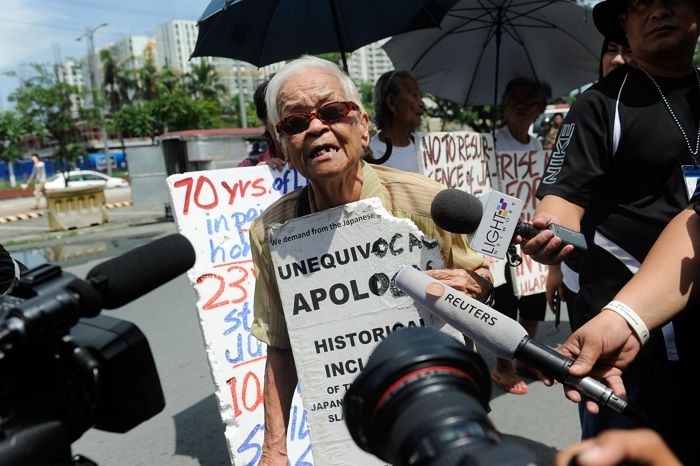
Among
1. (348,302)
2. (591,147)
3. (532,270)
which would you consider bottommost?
(532,270)

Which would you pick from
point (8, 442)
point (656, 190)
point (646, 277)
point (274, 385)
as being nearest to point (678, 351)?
point (646, 277)

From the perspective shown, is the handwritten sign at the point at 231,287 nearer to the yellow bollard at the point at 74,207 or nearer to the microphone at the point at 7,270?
the microphone at the point at 7,270

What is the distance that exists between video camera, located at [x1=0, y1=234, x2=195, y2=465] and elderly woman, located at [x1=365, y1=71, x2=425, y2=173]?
2974 millimetres

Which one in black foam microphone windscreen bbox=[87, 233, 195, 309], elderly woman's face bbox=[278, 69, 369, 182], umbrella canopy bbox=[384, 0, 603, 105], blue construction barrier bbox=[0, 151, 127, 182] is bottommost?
blue construction barrier bbox=[0, 151, 127, 182]

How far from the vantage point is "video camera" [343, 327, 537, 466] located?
76cm

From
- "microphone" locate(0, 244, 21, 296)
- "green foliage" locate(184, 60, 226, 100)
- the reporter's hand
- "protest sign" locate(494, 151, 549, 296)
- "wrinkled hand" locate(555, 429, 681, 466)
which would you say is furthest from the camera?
"green foliage" locate(184, 60, 226, 100)

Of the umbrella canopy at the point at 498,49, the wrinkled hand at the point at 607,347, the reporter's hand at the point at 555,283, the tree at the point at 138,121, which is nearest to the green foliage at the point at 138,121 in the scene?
the tree at the point at 138,121

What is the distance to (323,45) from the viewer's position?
387 cm

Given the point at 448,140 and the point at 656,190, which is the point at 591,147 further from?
the point at 448,140

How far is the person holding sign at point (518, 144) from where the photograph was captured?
13.4 feet

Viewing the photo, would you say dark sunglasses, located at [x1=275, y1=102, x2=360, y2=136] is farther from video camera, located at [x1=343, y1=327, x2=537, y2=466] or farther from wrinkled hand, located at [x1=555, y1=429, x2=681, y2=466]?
wrinkled hand, located at [x1=555, y1=429, x2=681, y2=466]

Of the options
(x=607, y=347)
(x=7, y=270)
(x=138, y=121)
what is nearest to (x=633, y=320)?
(x=607, y=347)

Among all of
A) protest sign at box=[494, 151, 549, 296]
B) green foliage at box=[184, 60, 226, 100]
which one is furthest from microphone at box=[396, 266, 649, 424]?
green foliage at box=[184, 60, 226, 100]

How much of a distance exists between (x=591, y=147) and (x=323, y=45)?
8.02ft
